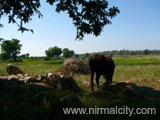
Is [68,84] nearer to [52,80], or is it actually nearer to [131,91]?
[52,80]

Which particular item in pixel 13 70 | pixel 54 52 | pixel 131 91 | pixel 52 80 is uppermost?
pixel 54 52

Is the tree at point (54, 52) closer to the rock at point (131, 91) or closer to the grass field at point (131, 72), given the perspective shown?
the grass field at point (131, 72)

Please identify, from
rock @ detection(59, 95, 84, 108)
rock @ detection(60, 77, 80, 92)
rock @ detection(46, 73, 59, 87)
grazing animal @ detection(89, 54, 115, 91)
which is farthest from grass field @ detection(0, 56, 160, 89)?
rock @ detection(59, 95, 84, 108)

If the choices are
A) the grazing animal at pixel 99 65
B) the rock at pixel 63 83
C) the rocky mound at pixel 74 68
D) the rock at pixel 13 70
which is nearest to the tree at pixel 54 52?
the rocky mound at pixel 74 68

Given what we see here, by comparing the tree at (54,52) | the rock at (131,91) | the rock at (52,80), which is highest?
the tree at (54,52)

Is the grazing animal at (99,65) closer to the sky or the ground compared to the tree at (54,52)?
closer to the ground

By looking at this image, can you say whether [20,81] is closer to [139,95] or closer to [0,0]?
[0,0]

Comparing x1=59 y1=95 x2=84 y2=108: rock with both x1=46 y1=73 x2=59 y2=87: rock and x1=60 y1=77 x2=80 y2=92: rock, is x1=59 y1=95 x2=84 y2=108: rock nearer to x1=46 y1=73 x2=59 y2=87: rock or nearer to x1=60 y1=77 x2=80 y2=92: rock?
x1=60 y1=77 x2=80 y2=92: rock

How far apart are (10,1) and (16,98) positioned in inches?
195

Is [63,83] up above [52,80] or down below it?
below

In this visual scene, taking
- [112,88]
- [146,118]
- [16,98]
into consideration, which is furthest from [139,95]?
[16,98]

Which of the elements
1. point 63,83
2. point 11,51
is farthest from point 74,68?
point 11,51

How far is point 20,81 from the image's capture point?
1438 centimetres

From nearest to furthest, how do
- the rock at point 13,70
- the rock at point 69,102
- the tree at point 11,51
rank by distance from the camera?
the rock at point 69,102 < the rock at point 13,70 < the tree at point 11,51
